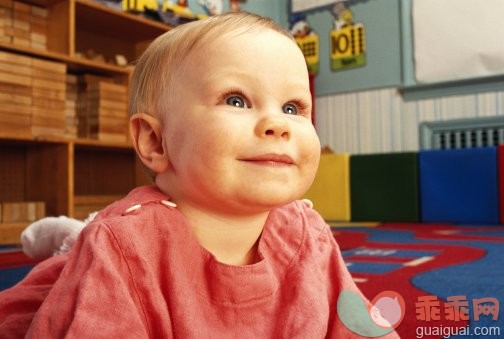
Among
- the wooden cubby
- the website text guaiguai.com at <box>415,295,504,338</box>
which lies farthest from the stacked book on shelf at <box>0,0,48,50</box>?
the website text guaiguai.com at <box>415,295,504,338</box>

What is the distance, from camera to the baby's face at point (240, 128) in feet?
1.53

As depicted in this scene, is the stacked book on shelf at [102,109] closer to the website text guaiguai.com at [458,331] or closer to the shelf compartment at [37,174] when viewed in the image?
the shelf compartment at [37,174]

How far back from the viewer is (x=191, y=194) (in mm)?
504

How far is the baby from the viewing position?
45cm

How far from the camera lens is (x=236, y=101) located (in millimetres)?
486

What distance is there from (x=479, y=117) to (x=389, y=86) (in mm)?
517

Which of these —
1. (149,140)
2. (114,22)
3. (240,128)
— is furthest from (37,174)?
(240,128)

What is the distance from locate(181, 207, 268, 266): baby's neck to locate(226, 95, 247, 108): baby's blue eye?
0.36 ft

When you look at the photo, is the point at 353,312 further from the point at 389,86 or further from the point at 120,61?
the point at 389,86

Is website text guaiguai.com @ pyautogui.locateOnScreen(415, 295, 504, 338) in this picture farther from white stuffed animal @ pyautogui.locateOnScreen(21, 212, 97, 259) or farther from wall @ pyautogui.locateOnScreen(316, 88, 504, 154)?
wall @ pyautogui.locateOnScreen(316, 88, 504, 154)

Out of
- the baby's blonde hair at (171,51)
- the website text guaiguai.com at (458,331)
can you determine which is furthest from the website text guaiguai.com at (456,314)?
the baby's blonde hair at (171,51)

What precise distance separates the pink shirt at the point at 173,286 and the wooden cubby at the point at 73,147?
155 centimetres

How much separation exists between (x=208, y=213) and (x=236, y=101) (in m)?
0.11

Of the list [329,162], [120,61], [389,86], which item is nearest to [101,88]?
[120,61]
